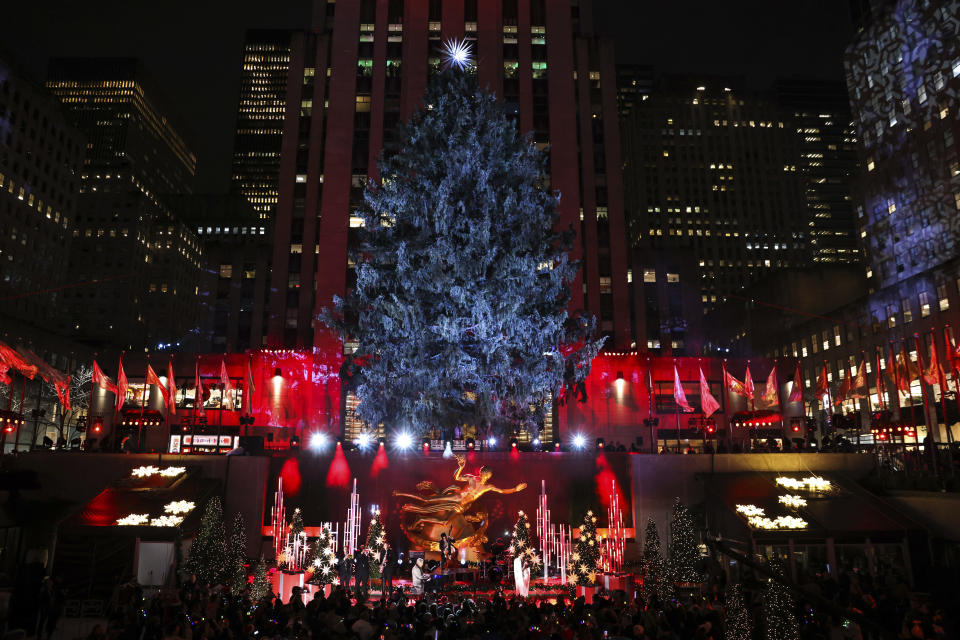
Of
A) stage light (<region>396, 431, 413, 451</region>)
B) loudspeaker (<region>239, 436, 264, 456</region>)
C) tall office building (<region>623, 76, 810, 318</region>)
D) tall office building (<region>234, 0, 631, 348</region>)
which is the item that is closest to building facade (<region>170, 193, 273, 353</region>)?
tall office building (<region>234, 0, 631, 348</region>)

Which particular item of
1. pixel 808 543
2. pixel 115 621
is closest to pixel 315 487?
pixel 115 621

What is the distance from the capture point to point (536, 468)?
102 ft

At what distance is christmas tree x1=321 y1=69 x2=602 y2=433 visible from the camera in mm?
28875

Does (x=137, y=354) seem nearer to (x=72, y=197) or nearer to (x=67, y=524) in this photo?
(x=67, y=524)

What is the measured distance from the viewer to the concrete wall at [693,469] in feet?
96.7

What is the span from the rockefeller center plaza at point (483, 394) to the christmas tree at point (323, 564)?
6.3 inches

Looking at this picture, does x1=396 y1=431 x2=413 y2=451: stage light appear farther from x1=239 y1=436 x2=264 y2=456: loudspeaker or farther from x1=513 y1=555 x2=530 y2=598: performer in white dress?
x1=513 y1=555 x2=530 y2=598: performer in white dress

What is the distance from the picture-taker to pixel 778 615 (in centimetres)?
1332

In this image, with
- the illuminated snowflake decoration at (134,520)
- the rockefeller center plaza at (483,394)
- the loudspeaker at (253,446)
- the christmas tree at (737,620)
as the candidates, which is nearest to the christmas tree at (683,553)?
the rockefeller center plaza at (483,394)

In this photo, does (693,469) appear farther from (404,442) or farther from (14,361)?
(14,361)

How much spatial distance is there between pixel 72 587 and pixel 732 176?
144548 mm

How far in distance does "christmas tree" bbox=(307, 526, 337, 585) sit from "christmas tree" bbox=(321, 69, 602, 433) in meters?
7.27

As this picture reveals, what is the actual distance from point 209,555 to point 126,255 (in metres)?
112

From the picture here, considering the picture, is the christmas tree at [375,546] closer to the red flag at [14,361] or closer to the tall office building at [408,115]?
the red flag at [14,361]
